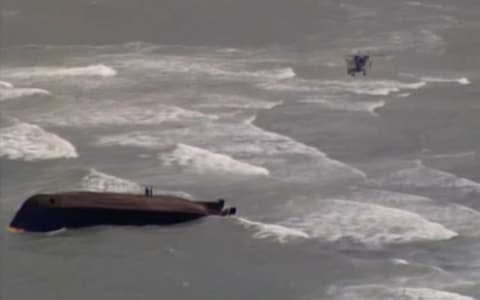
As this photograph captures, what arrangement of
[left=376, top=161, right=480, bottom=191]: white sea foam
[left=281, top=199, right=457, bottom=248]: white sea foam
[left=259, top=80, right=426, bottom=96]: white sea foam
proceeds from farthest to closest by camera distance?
[left=259, top=80, right=426, bottom=96]: white sea foam → [left=376, top=161, right=480, bottom=191]: white sea foam → [left=281, top=199, right=457, bottom=248]: white sea foam

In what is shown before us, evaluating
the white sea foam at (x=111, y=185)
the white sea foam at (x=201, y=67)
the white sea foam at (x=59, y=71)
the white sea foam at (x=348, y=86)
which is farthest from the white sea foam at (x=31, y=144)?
the white sea foam at (x=201, y=67)

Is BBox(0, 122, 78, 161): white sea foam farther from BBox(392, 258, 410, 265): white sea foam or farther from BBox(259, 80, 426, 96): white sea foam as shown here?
BBox(392, 258, 410, 265): white sea foam

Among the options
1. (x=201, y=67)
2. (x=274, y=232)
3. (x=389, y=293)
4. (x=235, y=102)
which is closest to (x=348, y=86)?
(x=235, y=102)

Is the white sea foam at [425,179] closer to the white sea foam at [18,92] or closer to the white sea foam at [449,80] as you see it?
the white sea foam at [449,80]

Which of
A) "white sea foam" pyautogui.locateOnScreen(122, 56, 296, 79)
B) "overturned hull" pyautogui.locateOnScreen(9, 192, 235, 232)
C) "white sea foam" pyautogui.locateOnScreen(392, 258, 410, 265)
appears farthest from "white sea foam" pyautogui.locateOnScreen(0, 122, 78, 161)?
"white sea foam" pyautogui.locateOnScreen(392, 258, 410, 265)

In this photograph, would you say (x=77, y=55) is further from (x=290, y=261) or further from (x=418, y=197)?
(x=290, y=261)

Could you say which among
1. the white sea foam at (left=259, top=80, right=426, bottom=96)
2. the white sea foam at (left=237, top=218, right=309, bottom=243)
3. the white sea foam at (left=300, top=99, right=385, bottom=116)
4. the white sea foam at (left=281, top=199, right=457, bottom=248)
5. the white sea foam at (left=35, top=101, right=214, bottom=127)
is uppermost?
the white sea foam at (left=259, top=80, right=426, bottom=96)

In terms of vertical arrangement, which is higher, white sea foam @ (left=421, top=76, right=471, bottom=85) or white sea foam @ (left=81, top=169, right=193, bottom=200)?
white sea foam @ (left=421, top=76, right=471, bottom=85)

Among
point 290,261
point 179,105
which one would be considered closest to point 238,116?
point 179,105
